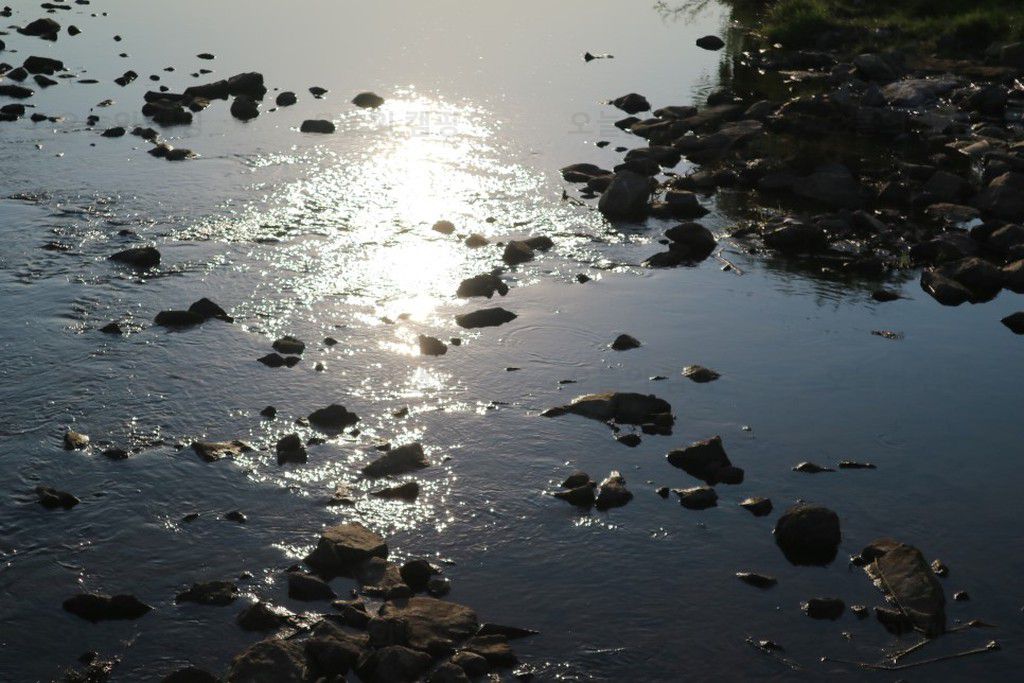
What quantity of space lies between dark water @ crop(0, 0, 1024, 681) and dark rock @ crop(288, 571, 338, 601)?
130 millimetres

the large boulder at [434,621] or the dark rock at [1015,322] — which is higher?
the large boulder at [434,621]

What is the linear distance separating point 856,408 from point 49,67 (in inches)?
919

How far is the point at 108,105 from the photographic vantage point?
26.9 m

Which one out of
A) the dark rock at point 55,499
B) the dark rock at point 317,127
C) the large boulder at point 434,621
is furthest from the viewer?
the dark rock at point 317,127

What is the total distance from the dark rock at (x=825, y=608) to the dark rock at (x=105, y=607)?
562 cm

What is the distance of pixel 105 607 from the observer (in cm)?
993

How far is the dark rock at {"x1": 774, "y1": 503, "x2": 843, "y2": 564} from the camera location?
1116 cm

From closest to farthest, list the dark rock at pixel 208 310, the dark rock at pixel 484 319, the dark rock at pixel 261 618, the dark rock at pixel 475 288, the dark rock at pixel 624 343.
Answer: the dark rock at pixel 261 618 → the dark rock at pixel 624 343 → the dark rock at pixel 208 310 → the dark rock at pixel 484 319 → the dark rock at pixel 475 288

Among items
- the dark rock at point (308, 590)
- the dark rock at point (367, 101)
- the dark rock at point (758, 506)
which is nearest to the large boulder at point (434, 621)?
the dark rock at point (308, 590)

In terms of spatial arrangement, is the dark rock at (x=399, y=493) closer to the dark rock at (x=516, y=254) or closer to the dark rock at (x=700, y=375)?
the dark rock at (x=700, y=375)

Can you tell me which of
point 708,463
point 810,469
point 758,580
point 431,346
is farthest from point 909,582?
point 431,346

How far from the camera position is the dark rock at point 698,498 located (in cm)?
1190

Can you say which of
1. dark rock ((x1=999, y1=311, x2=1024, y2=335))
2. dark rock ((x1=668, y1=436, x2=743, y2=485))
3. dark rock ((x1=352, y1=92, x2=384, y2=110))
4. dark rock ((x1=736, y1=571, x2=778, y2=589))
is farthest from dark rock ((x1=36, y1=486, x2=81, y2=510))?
dark rock ((x1=352, y1=92, x2=384, y2=110))

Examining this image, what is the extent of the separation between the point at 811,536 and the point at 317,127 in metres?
17.1
